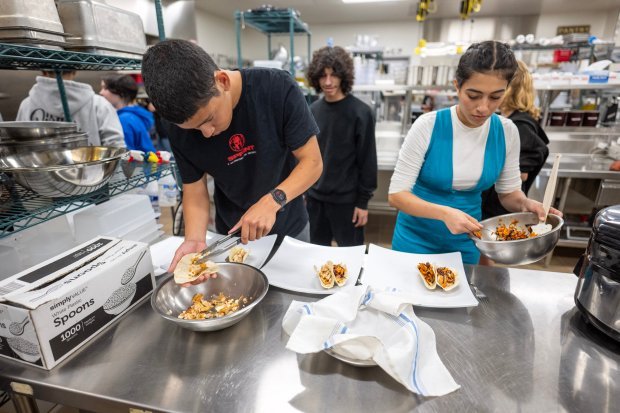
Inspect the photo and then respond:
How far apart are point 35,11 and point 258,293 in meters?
1.00

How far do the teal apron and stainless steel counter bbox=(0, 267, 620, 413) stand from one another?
0.50 metres

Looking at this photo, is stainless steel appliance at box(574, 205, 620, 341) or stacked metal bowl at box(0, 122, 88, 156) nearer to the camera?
stainless steel appliance at box(574, 205, 620, 341)

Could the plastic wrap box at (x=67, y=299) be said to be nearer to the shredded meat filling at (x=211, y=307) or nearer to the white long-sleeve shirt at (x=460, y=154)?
the shredded meat filling at (x=211, y=307)

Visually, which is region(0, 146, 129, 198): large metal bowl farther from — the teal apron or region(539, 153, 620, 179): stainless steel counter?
region(539, 153, 620, 179): stainless steel counter

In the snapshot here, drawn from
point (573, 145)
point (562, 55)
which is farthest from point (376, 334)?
point (562, 55)

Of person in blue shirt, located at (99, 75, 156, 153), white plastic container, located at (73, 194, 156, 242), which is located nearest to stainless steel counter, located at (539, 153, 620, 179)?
white plastic container, located at (73, 194, 156, 242)

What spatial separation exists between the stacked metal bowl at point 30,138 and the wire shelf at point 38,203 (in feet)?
0.50

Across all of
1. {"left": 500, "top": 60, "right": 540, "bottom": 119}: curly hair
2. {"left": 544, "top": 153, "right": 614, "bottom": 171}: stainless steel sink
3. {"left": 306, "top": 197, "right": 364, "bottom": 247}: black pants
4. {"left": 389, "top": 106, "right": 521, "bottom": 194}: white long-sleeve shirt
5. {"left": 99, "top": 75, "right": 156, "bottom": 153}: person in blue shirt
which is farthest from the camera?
{"left": 99, "top": 75, "right": 156, "bottom": 153}: person in blue shirt

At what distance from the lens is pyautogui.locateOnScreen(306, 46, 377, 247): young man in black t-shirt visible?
248 centimetres

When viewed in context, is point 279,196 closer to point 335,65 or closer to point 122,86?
point 335,65

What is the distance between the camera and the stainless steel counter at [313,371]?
2.57ft

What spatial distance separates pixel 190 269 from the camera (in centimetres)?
108

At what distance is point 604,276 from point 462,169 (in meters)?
0.68

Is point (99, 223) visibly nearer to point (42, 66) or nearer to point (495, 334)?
point (42, 66)
